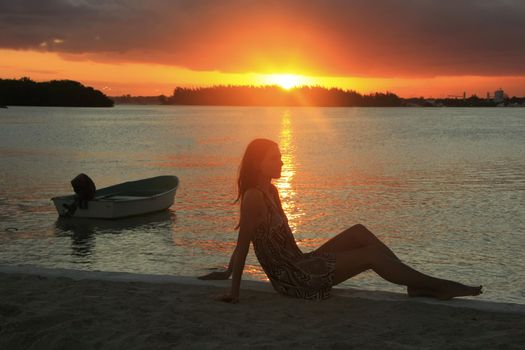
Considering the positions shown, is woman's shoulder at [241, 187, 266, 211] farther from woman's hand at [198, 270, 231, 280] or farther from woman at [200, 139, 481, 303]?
woman's hand at [198, 270, 231, 280]

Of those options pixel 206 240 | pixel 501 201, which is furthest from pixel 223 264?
pixel 501 201

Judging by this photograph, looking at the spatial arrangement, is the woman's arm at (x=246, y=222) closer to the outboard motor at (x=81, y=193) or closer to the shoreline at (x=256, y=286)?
the shoreline at (x=256, y=286)

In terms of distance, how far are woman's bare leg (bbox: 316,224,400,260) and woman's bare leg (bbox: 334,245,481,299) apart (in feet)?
0.38

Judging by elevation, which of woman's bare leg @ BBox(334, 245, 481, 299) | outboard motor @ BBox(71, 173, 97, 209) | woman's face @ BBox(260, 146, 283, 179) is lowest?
outboard motor @ BBox(71, 173, 97, 209)

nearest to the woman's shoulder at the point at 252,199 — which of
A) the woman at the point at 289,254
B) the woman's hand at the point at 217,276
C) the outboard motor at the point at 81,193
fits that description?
the woman at the point at 289,254

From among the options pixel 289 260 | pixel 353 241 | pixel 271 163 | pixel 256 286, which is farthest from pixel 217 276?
pixel 271 163

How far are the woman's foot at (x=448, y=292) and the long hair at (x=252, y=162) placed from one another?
2.19 m

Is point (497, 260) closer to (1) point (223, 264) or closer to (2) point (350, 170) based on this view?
(1) point (223, 264)

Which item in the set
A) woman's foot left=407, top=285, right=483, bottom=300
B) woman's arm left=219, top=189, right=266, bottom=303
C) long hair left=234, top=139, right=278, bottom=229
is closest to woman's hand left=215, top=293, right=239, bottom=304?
woman's arm left=219, top=189, right=266, bottom=303

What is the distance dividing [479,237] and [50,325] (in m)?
12.8

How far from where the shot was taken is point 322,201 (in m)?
23.3

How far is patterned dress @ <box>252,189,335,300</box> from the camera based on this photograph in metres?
6.55

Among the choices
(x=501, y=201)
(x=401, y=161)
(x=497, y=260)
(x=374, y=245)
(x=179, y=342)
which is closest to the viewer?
(x=179, y=342)

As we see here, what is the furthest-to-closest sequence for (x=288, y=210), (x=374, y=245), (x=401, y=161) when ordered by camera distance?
(x=401, y=161) < (x=288, y=210) < (x=374, y=245)
